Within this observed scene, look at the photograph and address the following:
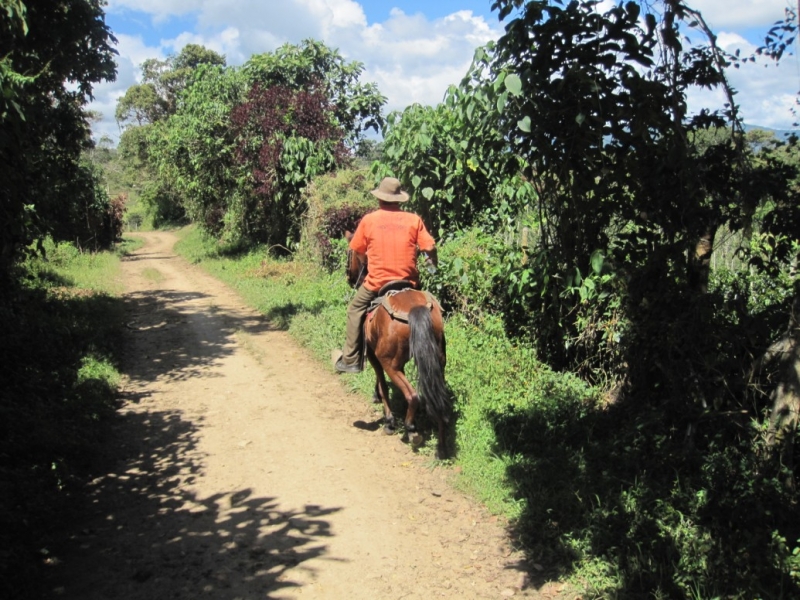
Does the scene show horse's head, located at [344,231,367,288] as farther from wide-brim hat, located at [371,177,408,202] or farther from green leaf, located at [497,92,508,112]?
green leaf, located at [497,92,508,112]

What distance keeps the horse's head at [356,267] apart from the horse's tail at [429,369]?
4.65 feet

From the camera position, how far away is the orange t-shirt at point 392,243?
256 inches

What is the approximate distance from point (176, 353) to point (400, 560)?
7.00 m

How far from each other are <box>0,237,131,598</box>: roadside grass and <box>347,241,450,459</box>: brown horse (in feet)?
9.47

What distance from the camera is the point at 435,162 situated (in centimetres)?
1055

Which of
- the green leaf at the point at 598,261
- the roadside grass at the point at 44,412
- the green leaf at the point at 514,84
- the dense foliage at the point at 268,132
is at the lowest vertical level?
the roadside grass at the point at 44,412

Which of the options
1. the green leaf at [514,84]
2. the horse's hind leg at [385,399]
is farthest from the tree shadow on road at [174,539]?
the green leaf at [514,84]

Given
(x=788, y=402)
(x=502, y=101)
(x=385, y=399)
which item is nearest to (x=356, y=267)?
(x=385, y=399)

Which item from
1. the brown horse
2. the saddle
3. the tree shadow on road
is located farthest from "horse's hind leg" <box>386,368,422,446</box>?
the tree shadow on road

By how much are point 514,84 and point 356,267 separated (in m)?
3.04

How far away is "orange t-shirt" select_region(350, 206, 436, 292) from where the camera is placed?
21.3 ft

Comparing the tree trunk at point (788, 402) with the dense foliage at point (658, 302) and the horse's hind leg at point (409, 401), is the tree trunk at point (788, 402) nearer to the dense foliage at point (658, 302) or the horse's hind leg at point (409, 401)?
the dense foliage at point (658, 302)

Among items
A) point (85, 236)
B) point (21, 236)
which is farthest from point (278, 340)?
point (85, 236)

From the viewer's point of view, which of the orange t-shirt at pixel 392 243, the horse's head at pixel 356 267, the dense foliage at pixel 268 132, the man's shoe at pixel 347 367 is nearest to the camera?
the orange t-shirt at pixel 392 243
